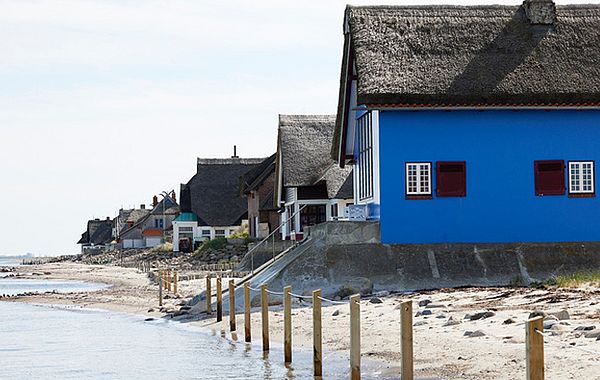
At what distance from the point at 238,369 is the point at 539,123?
15.4 m

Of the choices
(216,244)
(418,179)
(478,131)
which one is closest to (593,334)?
(418,179)

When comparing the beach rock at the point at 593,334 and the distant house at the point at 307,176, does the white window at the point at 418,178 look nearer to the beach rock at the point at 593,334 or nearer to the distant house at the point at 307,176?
the beach rock at the point at 593,334

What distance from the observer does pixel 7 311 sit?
4500 cm

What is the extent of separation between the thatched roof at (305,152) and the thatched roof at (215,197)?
31.4 m

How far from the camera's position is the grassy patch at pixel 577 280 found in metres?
26.1

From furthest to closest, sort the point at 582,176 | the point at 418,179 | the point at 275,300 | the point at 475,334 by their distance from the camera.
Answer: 1. the point at 582,176
2. the point at 418,179
3. the point at 275,300
4. the point at 475,334

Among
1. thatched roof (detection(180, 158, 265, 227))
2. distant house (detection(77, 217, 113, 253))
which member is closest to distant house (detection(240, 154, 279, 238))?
thatched roof (detection(180, 158, 265, 227))

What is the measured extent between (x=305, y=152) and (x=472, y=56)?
995 inches

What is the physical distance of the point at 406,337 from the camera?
580 inches

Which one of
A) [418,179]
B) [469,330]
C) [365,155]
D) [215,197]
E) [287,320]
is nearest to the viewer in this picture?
[469,330]

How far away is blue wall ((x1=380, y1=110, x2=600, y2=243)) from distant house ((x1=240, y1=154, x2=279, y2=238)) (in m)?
32.2

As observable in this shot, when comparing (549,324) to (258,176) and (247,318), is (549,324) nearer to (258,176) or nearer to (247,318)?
(247,318)

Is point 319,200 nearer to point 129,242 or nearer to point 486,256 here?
point 486,256

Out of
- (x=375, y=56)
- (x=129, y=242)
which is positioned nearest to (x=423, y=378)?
(x=375, y=56)
